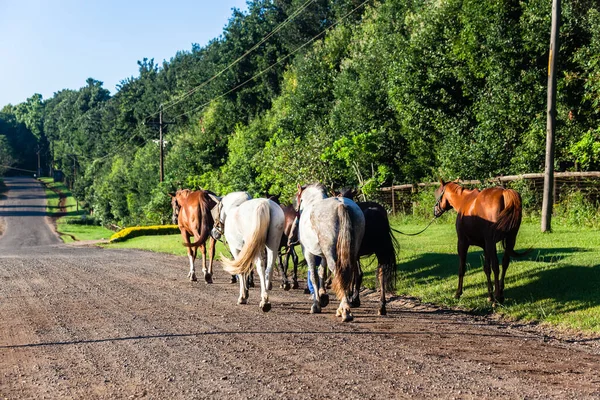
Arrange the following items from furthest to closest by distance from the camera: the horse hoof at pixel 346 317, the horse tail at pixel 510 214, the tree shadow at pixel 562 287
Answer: the horse tail at pixel 510 214
the tree shadow at pixel 562 287
the horse hoof at pixel 346 317

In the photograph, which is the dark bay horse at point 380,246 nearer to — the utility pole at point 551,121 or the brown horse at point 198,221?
the brown horse at point 198,221

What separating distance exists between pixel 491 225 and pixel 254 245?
3.98 m

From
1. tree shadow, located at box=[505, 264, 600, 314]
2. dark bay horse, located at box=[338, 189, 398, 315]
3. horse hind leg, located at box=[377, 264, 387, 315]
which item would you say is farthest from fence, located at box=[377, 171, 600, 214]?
horse hind leg, located at box=[377, 264, 387, 315]

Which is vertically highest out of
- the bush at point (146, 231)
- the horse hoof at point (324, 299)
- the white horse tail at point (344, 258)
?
the white horse tail at point (344, 258)

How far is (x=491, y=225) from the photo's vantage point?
438 inches

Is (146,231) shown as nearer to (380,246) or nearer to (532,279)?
(380,246)

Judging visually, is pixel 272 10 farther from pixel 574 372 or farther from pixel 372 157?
pixel 574 372

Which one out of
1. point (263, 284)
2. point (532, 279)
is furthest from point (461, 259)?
point (263, 284)

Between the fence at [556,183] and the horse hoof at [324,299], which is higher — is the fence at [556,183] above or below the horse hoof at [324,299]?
above

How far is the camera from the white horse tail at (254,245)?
35.8ft

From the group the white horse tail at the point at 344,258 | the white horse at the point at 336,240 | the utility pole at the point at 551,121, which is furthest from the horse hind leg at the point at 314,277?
the utility pole at the point at 551,121

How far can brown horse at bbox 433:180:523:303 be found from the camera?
1090 cm

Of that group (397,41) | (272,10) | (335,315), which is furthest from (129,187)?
(335,315)

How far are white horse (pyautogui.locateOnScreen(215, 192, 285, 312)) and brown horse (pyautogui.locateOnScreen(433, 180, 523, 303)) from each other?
130 inches
